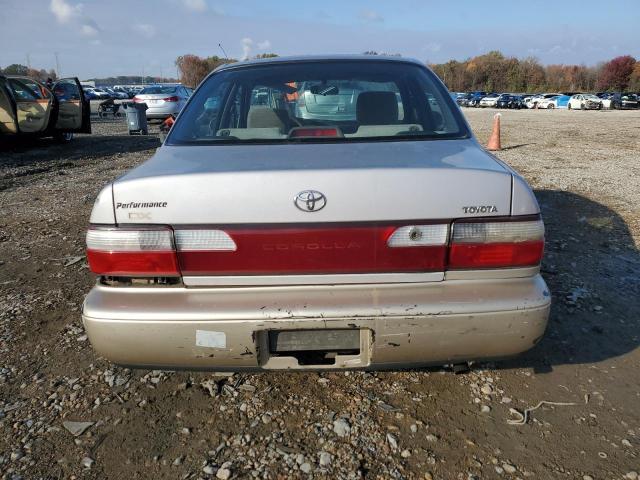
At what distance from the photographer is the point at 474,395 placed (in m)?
2.46

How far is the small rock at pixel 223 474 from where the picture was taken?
197 centimetres

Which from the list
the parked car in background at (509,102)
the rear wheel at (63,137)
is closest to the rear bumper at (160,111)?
the rear wheel at (63,137)

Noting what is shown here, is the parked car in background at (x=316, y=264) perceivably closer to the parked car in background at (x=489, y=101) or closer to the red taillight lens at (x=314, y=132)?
the red taillight lens at (x=314, y=132)

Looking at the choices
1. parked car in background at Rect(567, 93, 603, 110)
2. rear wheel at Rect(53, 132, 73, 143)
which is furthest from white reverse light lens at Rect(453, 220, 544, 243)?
parked car in background at Rect(567, 93, 603, 110)

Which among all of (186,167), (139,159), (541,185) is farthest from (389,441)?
(139,159)

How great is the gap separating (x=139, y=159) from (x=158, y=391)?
934 centimetres

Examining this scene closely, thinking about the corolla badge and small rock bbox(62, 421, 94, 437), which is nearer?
the corolla badge

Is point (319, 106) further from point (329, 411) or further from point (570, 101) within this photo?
point (570, 101)

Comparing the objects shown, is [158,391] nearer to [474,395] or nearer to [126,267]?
[126,267]

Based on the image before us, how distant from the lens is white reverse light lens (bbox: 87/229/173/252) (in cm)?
192

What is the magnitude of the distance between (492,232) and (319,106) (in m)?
1.69

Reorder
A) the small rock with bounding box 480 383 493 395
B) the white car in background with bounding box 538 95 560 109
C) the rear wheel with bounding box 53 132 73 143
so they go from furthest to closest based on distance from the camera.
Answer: the white car in background with bounding box 538 95 560 109 → the rear wheel with bounding box 53 132 73 143 → the small rock with bounding box 480 383 493 395

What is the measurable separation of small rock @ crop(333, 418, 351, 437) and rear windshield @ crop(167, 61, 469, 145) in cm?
134

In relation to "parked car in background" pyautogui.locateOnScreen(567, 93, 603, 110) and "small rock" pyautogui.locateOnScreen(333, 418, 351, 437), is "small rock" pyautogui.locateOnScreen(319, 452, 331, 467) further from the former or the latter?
"parked car in background" pyautogui.locateOnScreen(567, 93, 603, 110)
